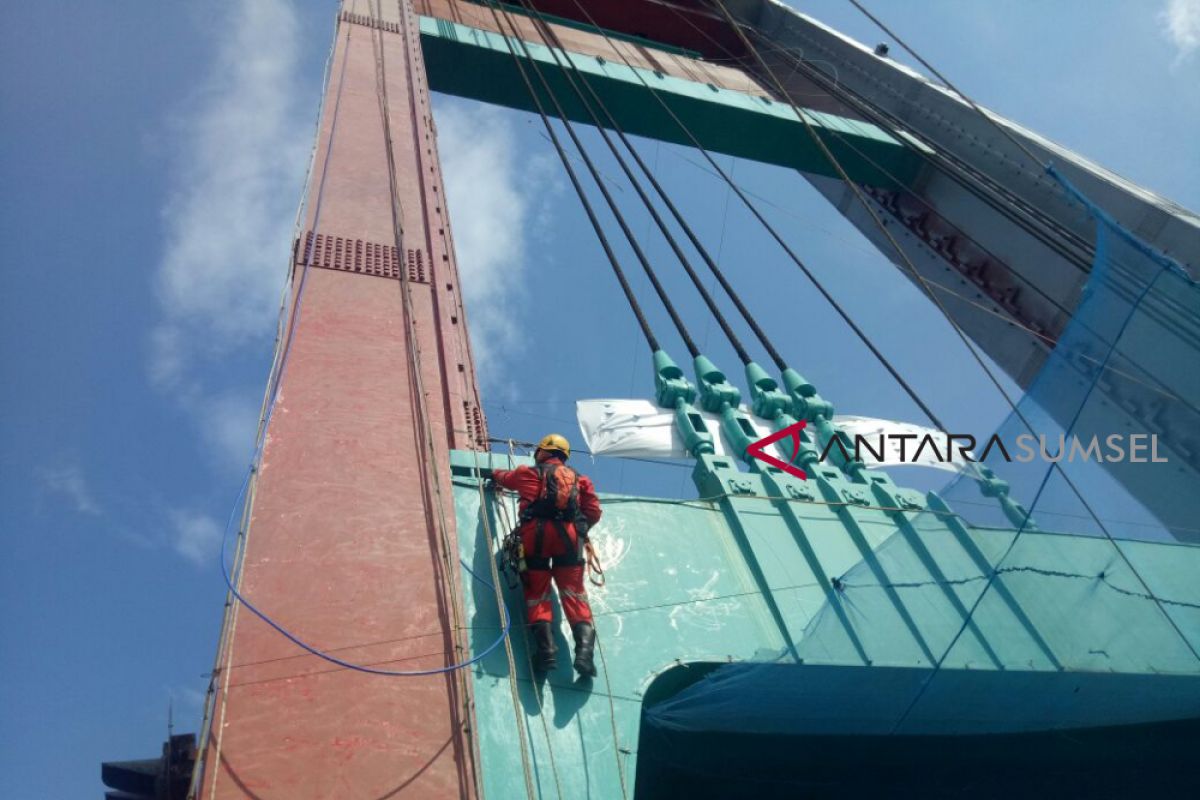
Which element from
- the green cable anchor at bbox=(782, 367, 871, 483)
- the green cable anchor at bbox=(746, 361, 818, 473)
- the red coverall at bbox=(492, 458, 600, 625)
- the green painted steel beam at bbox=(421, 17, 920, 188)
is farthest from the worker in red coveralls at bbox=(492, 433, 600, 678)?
the green painted steel beam at bbox=(421, 17, 920, 188)

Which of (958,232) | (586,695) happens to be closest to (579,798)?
(586,695)

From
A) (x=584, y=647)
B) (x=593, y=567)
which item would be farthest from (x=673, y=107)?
A: (x=584, y=647)

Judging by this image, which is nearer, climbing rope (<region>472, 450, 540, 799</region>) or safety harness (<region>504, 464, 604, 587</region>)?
climbing rope (<region>472, 450, 540, 799</region>)

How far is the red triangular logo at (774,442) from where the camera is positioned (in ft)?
17.8

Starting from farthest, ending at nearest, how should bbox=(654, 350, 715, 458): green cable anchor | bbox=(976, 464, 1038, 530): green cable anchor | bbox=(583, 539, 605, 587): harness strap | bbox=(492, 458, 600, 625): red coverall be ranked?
bbox=(654, 350, 715, 458): green cable anchor → bbox=(583, 539, 605, 587): harness strap → bbox=(492, 458, 600, 625): red coverall → bbox=(976, 464, 1038, 530): green cable anchor

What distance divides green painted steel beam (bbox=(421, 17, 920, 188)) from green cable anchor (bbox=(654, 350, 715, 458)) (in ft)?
20.5

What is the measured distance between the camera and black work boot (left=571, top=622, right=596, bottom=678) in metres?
3.65

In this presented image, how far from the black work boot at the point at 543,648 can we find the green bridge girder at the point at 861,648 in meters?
0.08

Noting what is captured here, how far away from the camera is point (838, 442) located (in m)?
5.78

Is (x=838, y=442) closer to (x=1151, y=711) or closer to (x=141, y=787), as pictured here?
(x=1151, y=711)

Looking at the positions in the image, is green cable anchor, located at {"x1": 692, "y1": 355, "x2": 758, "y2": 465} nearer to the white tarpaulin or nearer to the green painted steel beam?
the white tarpaulin

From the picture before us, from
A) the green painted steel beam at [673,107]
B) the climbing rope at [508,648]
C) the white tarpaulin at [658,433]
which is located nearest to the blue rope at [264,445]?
the climbing rope at [508,648]

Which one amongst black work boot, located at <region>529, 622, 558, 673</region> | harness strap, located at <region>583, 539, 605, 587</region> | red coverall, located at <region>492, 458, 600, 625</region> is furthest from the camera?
harness strap, located at <region>583, 539, 605, 587</region>

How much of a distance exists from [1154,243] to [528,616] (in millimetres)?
6241
